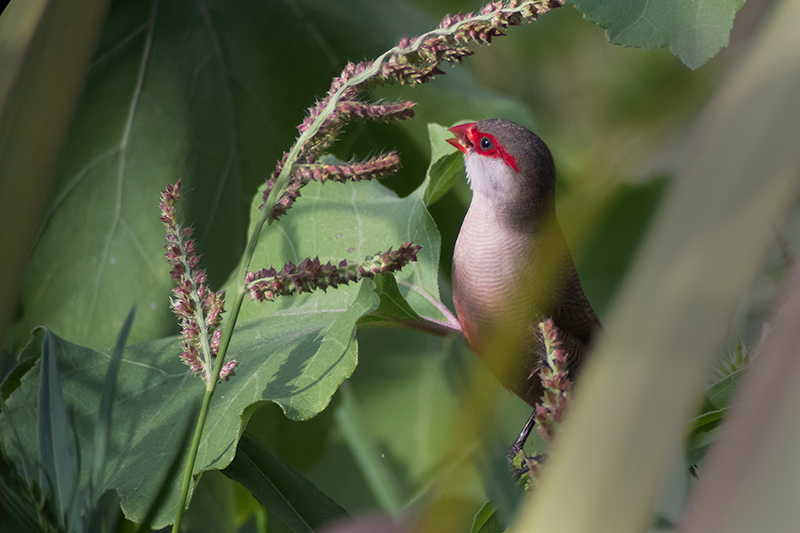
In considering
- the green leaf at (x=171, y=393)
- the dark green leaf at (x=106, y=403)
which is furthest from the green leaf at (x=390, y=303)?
the dark green leaf at (x=106, y=403)

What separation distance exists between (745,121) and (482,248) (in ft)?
0.67

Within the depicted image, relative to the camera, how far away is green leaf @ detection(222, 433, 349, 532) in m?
0.23

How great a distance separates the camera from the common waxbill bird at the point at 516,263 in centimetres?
26

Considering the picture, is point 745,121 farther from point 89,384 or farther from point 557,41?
point 557,41

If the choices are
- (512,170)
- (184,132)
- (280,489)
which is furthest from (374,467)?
(184,132)

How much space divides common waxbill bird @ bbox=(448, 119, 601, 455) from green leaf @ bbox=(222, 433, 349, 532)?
0.08 m

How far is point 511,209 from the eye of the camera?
281 millimetres

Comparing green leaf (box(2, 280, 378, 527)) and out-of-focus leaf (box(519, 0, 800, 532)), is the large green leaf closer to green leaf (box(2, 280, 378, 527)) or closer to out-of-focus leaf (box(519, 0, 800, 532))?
green leaf (box(2, 280, 378, 527))

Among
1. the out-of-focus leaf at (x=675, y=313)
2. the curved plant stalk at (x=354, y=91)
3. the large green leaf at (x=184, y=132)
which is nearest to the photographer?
the out-of-focus leaf at (x=675, y=313)

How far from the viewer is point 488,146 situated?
301mm

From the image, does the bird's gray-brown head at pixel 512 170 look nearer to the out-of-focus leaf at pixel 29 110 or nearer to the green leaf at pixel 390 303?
the green leaf at pixel 390 303

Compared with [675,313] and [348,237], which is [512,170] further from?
[675,313]

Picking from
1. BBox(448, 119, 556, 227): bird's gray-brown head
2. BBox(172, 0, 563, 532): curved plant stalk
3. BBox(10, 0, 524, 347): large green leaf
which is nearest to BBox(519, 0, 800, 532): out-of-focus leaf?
BBox(172, 0, 563, 532): curved plant stalk

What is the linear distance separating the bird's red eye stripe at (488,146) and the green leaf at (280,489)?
0.16 metres
